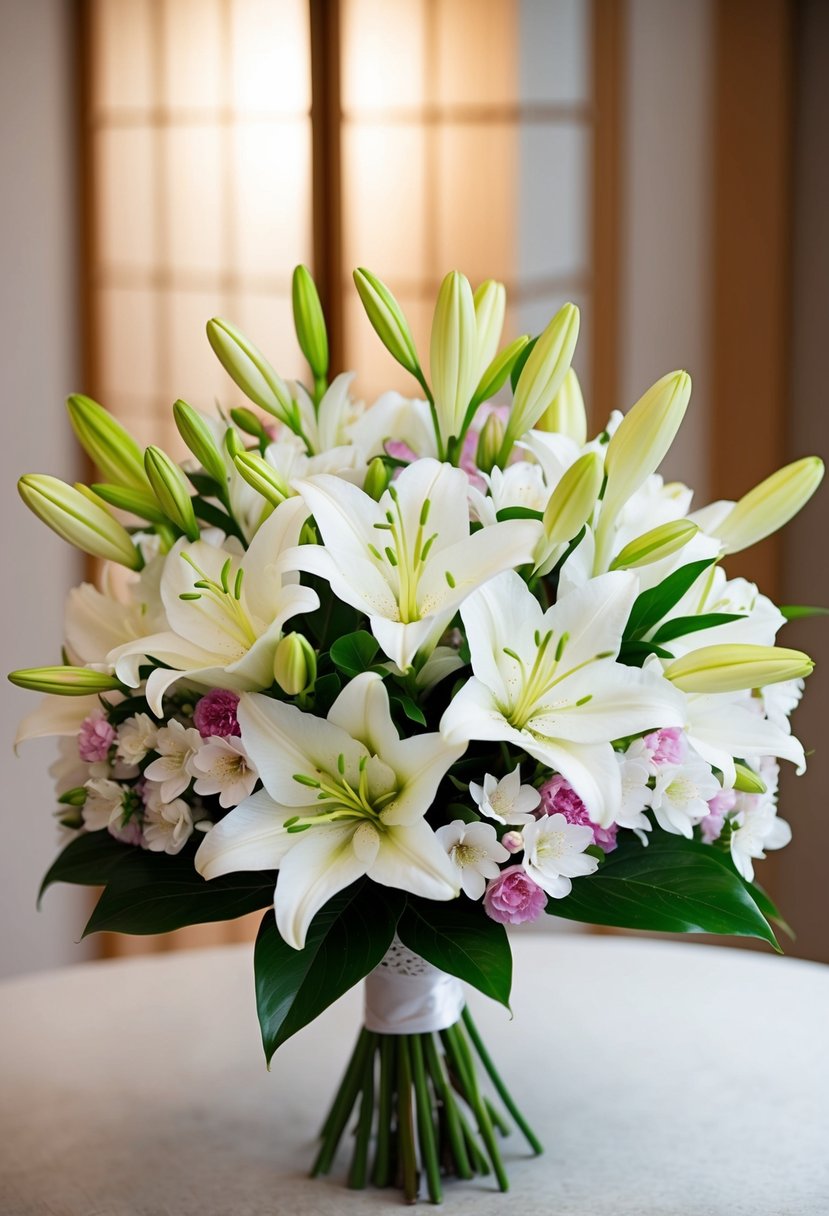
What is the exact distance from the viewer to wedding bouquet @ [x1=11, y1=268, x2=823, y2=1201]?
72 centimetres

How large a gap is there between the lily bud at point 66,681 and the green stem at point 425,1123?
Answer: 0.35 meters

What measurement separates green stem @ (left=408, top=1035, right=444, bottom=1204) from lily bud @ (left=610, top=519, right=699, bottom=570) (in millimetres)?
390

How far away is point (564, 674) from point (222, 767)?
8.4 inches

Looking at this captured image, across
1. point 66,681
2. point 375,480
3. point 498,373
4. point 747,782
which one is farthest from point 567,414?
point 66,681

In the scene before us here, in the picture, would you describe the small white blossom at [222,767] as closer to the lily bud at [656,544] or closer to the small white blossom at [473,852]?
the small white blossom at [473,852]

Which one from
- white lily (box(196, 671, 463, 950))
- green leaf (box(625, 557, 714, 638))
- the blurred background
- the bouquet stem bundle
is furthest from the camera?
the blurred background

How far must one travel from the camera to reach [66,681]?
2.68ft

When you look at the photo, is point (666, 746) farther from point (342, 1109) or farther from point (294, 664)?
point (342, 1109)

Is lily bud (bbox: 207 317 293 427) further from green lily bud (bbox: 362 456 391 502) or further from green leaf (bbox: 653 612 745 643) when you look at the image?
green leaf (bbox: 653 612 745 643)

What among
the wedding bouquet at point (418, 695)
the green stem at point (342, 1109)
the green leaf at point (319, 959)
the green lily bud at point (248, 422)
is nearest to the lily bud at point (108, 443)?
the wedding bouquet at point (418, 695)

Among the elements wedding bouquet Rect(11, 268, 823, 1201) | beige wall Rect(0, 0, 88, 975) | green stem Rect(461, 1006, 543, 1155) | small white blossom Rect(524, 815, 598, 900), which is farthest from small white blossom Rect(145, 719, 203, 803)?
beige wall Rect(0, 0, 88, 975)

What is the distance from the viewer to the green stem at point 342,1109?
938 millimetres

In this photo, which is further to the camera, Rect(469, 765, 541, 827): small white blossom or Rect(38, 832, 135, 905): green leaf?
Rect(38, 832, 135, 905): green leaf

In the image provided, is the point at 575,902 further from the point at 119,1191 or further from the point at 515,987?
the point at 515,987
